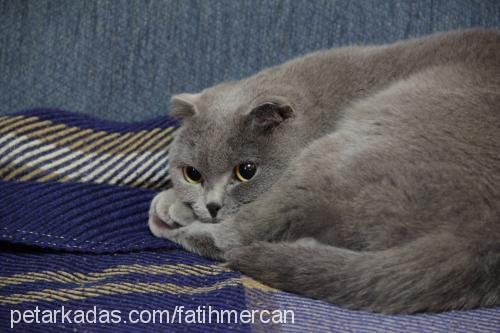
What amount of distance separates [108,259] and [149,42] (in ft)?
3.03

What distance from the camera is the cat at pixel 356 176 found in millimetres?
924

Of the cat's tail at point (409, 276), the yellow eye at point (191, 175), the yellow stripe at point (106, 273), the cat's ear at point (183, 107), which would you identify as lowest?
the cat's tail at point (409, 276)

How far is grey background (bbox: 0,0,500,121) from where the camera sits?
1810mm

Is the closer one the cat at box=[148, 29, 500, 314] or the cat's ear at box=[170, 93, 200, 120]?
the cat at box=[148, 29, 500, 314]

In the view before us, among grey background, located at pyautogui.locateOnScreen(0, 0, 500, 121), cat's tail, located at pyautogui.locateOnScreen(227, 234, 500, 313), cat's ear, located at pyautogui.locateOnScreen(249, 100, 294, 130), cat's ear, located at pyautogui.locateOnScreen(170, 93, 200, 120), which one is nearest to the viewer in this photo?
cat's tail, located at pyautogui.locateOnScreen(227, 234, 500, 313)

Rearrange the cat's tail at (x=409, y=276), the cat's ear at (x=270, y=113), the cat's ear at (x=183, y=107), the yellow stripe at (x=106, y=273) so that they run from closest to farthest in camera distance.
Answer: the cat's tail at (x=409, y=276), the yellow stripe at (x=106, y=273), the cat's ear at (x=270, y=113), the cat's ear at (x=183, y=107)

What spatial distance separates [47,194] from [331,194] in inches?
25.9

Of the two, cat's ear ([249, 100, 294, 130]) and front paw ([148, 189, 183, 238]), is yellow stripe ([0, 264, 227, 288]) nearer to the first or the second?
front paw ([148, 189, 183, 238])

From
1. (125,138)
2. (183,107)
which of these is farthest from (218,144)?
(125,138)

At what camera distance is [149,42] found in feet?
6.08

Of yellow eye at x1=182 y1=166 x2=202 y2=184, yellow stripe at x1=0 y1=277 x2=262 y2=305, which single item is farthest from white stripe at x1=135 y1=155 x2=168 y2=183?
yellow stripe at x1=0 y1=277 x2=262 y2=305

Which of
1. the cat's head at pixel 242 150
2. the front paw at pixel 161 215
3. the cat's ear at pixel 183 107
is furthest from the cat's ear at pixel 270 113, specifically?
the front paw at pixel 161 215

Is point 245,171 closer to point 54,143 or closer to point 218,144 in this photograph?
point 218,144

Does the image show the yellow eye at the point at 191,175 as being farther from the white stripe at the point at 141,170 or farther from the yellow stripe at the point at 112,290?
the yellow stripe at the point at 112,290
